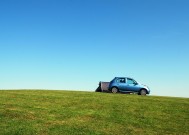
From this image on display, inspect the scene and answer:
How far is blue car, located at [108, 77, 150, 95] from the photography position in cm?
3306

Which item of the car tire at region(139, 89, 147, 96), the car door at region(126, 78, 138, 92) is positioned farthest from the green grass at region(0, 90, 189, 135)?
the car tire at region(139, 89, 147, 96)

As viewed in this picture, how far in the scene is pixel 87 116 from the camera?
18125 mm

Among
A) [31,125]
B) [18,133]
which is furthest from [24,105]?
[18,133]

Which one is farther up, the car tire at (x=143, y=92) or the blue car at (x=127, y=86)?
the blue car at (x=127, y=86)

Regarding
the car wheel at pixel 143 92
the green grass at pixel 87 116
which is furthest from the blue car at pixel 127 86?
the green grass at pixel 87 116

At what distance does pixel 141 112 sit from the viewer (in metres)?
20.2

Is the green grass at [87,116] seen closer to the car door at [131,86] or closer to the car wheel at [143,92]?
the car door at [131,86]

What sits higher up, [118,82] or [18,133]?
[118,82]

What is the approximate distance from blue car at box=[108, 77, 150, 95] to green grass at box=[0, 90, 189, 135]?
894 cm

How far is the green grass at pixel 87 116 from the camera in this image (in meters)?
15.4

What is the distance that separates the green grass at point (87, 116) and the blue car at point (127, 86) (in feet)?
29.3

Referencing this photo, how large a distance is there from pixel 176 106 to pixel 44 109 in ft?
30.5

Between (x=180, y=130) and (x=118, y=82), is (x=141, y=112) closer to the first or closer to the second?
(x=180, y=130)

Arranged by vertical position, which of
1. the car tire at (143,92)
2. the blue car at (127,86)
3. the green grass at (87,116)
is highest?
the blue car at (127,86)
